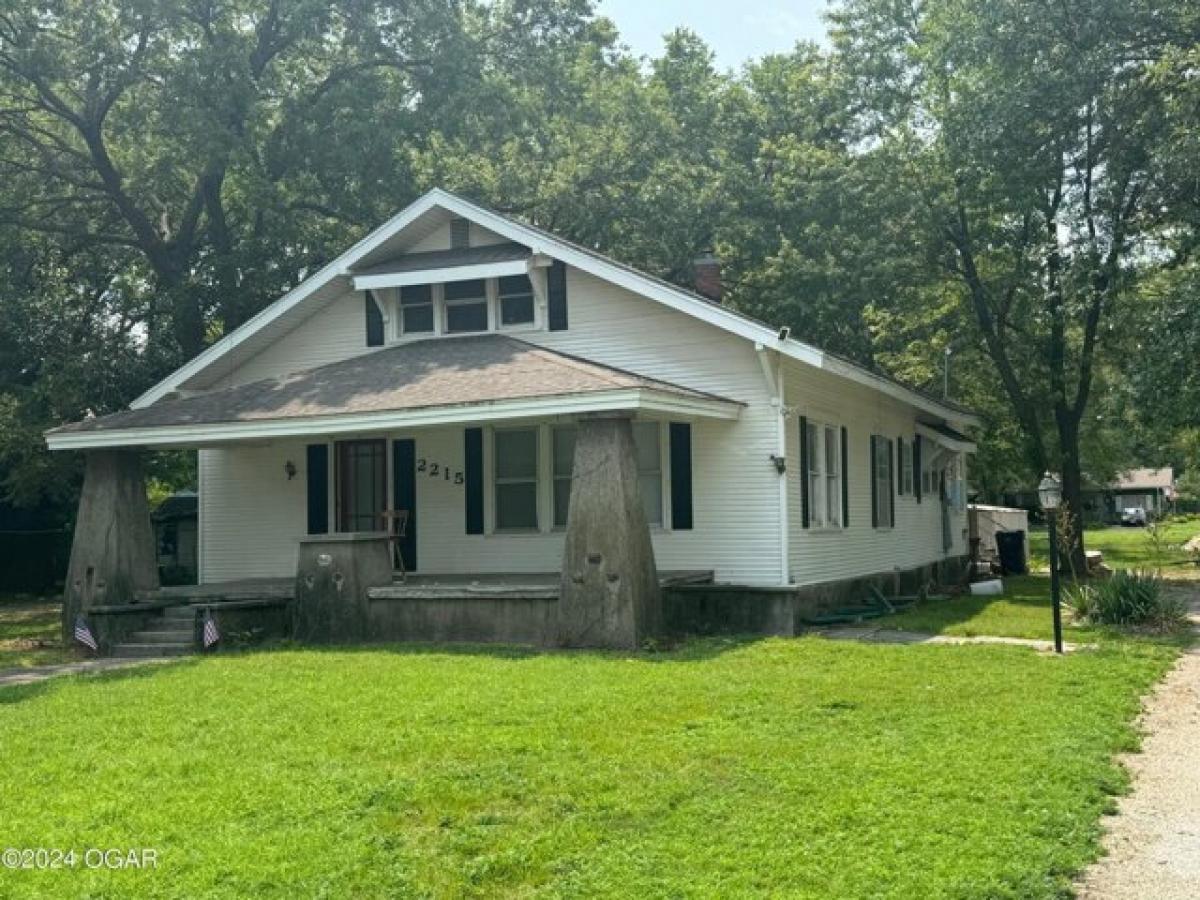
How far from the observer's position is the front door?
55.0ft

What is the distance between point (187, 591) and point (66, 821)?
10.2 m

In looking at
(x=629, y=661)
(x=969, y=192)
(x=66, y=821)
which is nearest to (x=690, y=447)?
(x=629, y=661)

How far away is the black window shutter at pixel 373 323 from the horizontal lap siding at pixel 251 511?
1901 millimetres

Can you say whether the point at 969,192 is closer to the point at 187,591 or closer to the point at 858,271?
the point at 858,271

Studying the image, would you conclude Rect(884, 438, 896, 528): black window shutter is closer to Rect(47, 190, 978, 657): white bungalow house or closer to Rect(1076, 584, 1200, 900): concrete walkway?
Rect(47, 190, 978, 657): white bungalow house

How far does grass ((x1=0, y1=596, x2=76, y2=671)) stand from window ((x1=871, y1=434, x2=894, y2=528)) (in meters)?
12.0

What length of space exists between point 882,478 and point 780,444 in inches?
210

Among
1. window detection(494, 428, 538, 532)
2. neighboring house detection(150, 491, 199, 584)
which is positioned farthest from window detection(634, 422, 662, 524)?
neighboring house detection(150, 491, 199, 584)

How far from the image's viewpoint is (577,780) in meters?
6.52

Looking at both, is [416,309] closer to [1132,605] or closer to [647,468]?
[647,468]

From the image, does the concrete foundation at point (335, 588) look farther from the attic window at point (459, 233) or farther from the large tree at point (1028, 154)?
the large tree at point (1028, 154)

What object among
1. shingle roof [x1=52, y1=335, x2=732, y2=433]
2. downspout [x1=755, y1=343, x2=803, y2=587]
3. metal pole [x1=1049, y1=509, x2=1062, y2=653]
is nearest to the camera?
metal pole [x1=1049, y1=509, x2=1062, y2=653]

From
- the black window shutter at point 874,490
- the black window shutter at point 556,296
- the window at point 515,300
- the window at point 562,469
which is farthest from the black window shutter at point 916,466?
the window at point 515,300

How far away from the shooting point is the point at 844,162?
89.6ft
